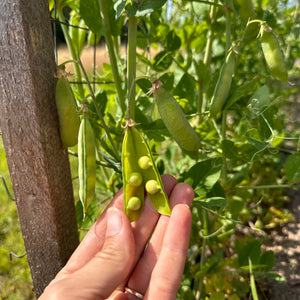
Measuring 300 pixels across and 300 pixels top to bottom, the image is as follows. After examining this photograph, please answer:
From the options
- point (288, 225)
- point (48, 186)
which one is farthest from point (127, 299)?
point (288, 225)

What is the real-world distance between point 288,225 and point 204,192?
43.8 inches

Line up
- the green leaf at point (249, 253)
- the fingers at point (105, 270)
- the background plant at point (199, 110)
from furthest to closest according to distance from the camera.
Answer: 1. the green leaf at point (249, 253)
2. the background plant at point (199, 110)
3. the fingers at point (105, 270)

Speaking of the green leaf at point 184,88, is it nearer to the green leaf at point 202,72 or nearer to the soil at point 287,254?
the green leaf at point 202,72

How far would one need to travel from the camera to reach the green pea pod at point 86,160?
0.78 metres

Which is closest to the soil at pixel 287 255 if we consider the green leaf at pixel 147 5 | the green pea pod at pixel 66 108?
the green pea pod at pixel 66 108

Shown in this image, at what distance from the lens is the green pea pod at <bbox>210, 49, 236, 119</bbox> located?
2.91 ft

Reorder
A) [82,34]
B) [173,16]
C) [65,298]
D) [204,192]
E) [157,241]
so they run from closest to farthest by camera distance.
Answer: [65,298], [157,241], [204,192], [82,34], [173,16]

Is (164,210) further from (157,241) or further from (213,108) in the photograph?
(213,108)

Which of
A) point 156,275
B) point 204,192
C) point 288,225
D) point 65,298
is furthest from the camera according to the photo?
point 288,225

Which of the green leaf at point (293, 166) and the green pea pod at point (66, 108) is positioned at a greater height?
the green pea pod at point (66, 108)

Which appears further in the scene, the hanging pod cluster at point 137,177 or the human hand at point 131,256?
the hanging pod cluster at point 137,177

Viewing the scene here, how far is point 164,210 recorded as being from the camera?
826 millimetres

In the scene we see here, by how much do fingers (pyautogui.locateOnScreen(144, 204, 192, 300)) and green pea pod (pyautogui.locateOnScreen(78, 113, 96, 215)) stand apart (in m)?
0.22

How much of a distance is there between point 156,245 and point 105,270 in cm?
18
